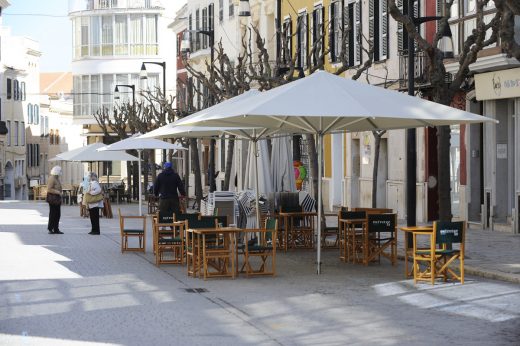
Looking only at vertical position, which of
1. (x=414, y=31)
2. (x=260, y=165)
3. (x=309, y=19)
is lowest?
(x=260, y=165)

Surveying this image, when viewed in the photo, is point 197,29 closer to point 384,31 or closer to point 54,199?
point 384,31

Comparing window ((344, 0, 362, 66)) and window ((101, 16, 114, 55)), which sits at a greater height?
window ((101, 16, 114, 55))

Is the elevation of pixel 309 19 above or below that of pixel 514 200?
above

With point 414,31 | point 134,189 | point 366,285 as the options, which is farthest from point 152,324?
point 134,189

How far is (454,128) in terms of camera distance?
110ft

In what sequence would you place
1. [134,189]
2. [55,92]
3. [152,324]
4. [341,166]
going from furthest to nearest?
[55,92], [134,189], [341,166], [152,324]

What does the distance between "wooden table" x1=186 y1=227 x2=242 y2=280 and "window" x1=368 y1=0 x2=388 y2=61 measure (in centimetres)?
1858

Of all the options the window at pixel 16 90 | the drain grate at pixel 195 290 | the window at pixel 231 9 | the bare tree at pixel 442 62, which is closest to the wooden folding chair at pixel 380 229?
the bare tree at pixel 442 62

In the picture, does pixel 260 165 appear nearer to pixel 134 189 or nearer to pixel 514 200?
pixel 514 200

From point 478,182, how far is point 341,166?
11.4 metres

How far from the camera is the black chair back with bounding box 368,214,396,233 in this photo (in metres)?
20.4

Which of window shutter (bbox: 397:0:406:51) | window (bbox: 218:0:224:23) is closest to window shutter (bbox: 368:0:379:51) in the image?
window shutter (bbox: 397:0:406:51)

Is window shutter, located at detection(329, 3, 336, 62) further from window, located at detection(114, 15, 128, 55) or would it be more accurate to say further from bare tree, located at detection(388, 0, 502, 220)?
window, located at detection(114, 15, 128, 55)

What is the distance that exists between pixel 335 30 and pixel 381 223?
2112 centimetres
